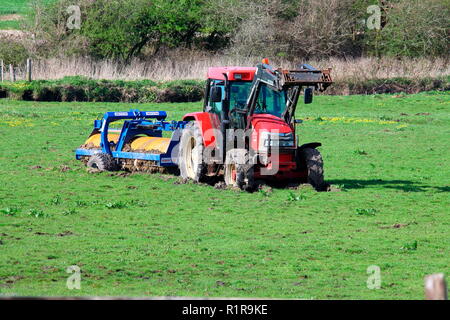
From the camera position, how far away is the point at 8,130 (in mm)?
30688

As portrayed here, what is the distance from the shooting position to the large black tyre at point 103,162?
815 inches

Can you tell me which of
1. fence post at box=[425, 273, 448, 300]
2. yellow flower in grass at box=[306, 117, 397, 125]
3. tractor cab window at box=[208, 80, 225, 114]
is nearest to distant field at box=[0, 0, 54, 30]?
yellow flower in grass at box=[306, 117, 397, 125]

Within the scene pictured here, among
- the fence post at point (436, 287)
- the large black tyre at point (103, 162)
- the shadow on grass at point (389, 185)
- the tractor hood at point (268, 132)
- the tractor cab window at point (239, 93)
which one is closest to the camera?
the fence post at point (436, 287)

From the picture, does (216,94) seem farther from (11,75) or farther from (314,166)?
(11,75)

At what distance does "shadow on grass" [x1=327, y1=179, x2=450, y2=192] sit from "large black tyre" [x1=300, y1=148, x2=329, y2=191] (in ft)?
3.87

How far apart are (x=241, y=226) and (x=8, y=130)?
60.7 ft

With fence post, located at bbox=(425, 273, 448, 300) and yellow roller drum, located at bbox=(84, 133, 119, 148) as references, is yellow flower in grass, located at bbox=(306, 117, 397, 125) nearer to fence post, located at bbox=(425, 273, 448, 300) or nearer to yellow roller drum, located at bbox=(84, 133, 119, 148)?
yellow roller drum, located at bbox=(84, 133, 119, 148)

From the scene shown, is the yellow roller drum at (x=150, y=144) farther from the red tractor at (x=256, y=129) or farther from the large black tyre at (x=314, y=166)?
the large black tyre at (x=314, y=166)

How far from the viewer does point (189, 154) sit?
1938 cm

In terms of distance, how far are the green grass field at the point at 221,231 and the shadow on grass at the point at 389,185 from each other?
0.09 feet

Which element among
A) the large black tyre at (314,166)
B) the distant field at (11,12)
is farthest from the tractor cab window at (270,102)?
the distant field at (11,12)

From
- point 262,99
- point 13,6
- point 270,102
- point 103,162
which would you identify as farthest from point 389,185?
point 13,6

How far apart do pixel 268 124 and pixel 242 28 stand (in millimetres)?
43255

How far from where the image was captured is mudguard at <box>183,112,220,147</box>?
18.4 metres
